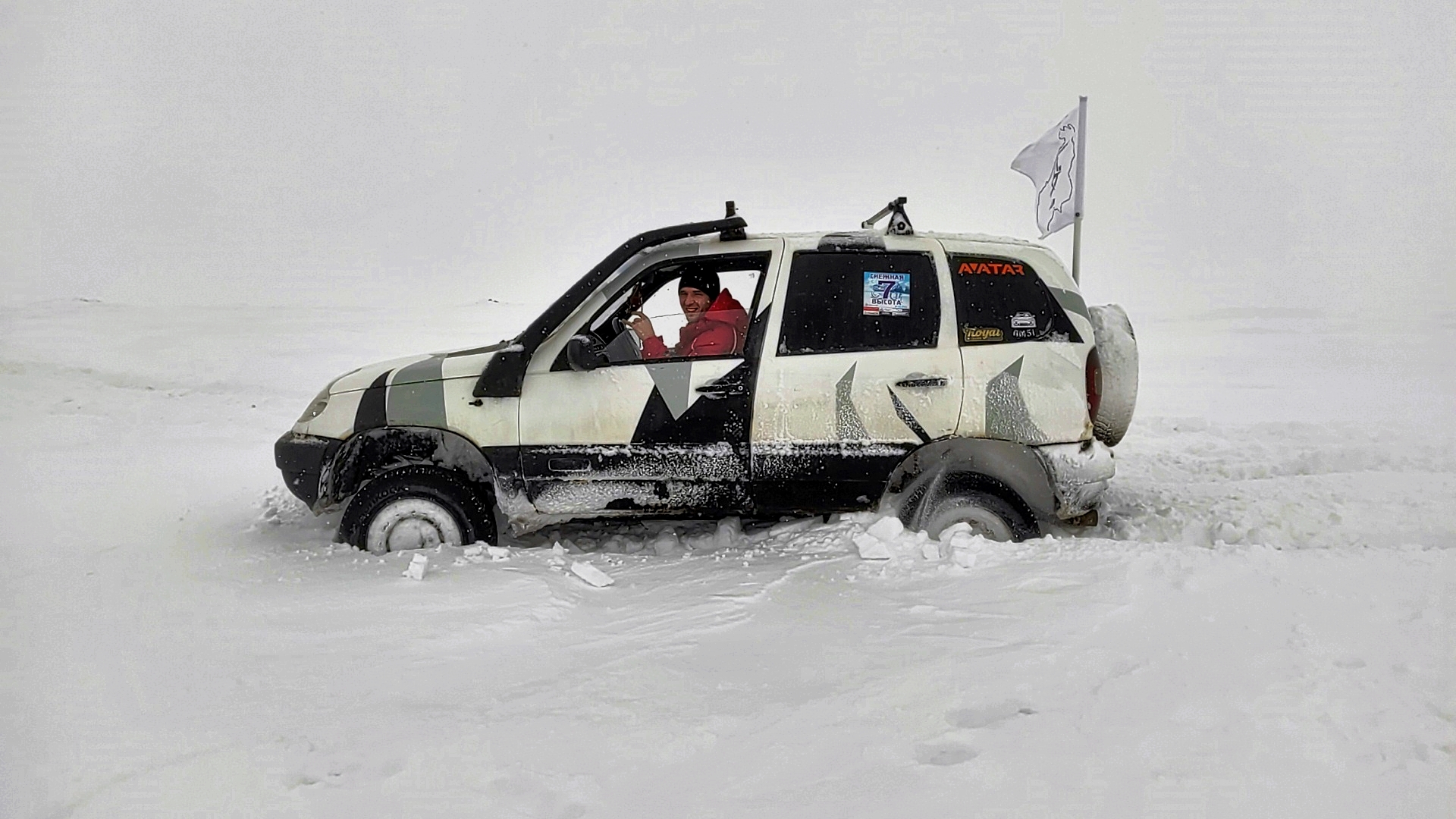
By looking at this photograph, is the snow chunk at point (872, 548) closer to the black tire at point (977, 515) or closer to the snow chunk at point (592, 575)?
the black tire at point (977, 515)

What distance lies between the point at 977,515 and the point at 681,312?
74.5 inches

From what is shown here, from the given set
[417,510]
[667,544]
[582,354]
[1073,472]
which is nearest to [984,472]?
[1073,472]

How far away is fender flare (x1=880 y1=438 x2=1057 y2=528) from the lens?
13.5ft

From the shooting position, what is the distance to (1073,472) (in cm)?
416

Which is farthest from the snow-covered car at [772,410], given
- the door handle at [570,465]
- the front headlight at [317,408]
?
the front headlight at [317,408]

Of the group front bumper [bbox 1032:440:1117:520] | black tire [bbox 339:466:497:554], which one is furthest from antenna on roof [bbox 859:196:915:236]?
black tire [bbox 339:466:497:554]

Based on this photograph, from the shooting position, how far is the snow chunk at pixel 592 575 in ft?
12.3

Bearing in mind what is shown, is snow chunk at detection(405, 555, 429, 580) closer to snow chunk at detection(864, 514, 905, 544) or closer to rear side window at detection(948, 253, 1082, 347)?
snow chunk at detection(864, 514, 905, 544)

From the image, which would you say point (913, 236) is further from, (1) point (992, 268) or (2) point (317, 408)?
(2) point (317, 408)

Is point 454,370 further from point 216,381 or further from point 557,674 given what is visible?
point 216,381

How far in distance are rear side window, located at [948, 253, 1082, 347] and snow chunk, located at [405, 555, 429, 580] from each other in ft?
8.97

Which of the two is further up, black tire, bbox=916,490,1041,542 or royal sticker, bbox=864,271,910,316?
royal sticker, bbox=864,271,910,316

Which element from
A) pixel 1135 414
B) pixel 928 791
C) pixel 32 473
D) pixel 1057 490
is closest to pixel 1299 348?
pixel 1135 414

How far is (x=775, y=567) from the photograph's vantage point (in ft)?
12.8
